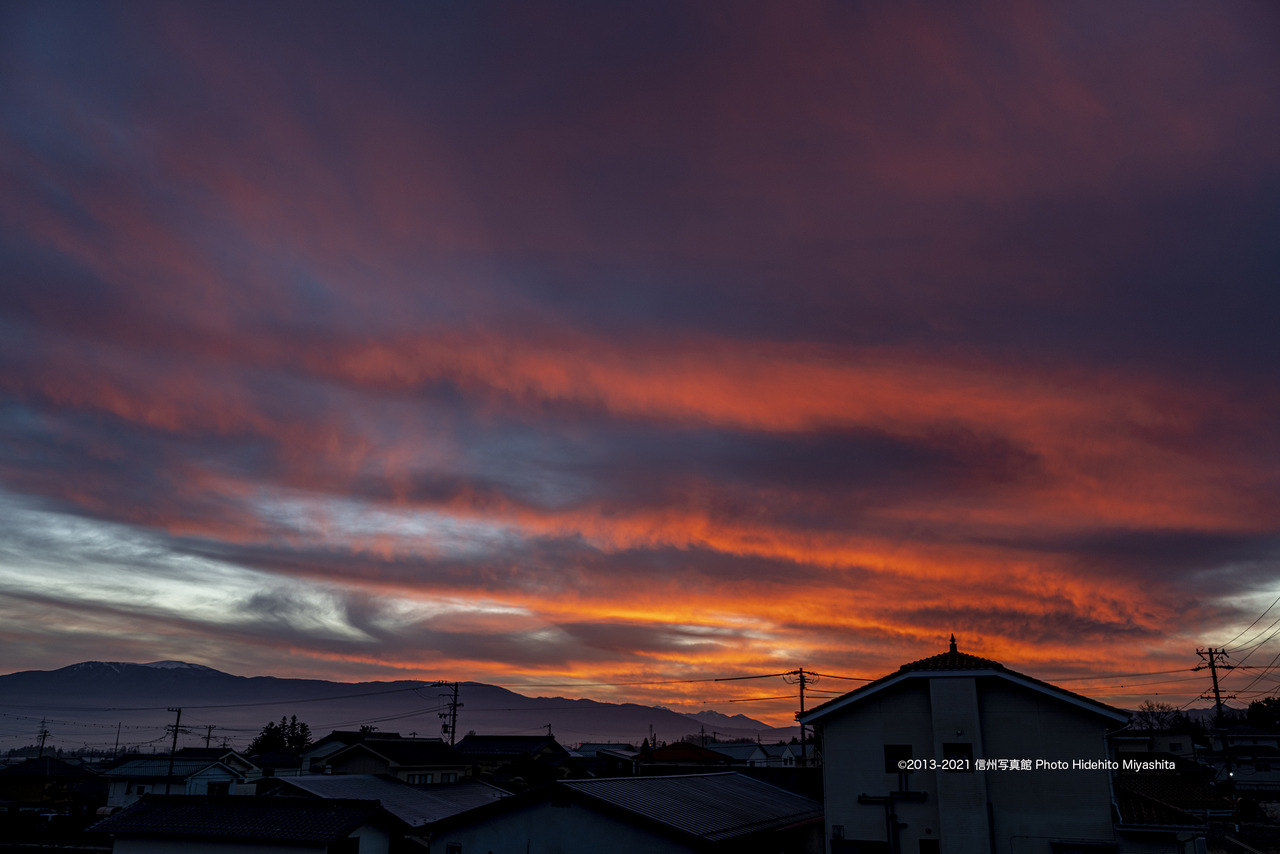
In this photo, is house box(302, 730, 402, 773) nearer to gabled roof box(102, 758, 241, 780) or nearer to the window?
gabled roof box(102, 758, 241, 780)

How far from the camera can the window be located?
3194 centimetres

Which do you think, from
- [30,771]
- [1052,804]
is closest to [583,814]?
[1052,804]

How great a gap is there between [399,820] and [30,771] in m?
76.7

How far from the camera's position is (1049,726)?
101ft

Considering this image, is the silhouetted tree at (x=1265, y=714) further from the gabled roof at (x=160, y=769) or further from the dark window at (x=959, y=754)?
the gabled roof at (x=160, y=769)

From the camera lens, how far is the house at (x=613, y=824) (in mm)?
29375

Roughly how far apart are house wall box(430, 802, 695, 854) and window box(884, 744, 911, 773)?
8846 millimetres

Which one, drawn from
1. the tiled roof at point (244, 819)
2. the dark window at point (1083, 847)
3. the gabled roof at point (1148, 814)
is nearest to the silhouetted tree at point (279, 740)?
the tiled roof at point (244, 819)

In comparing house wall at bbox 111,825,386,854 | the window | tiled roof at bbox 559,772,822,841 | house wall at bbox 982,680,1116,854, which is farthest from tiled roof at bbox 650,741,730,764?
house wall at bbox 982,680,1116,854

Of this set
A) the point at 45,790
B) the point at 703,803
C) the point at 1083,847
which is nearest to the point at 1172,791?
the point at 1083,847

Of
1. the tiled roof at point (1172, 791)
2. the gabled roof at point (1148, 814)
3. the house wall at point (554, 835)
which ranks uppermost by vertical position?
the gabled roof at point (1148, 814)

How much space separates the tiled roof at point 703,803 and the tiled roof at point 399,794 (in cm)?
1768

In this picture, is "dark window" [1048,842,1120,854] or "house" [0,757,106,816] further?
"house" [0,757,106,816]

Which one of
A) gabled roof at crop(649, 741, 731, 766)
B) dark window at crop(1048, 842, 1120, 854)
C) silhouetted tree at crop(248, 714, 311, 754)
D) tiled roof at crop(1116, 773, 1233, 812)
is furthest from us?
silhouetted tree at crop(248, 714, 311, 754)
